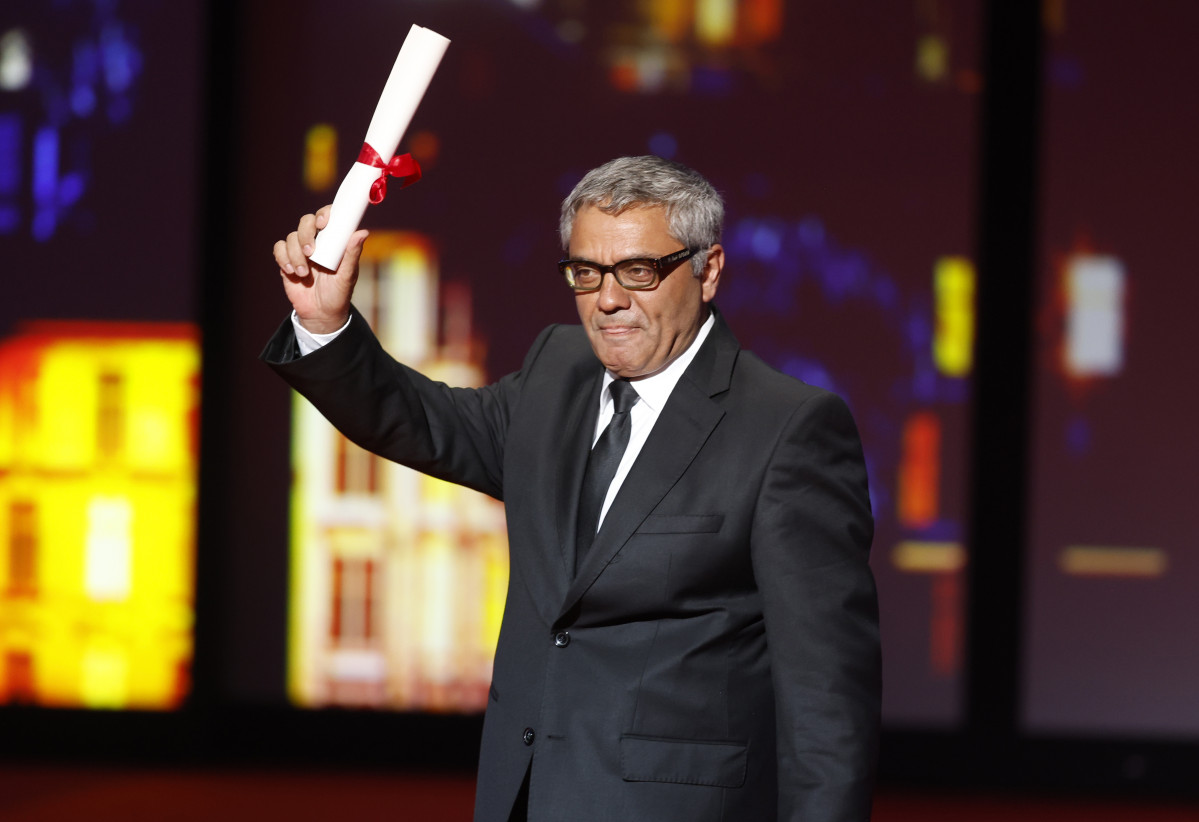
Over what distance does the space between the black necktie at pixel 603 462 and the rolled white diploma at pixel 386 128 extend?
444 millimetres

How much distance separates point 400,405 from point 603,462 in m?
0.32

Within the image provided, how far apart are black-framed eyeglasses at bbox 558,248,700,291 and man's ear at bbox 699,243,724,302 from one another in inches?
2.7

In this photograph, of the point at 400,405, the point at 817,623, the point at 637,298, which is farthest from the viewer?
the point at 400,405

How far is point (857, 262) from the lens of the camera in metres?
4.27

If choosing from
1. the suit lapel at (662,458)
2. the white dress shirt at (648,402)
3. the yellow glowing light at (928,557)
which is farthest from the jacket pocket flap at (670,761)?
the yellow glowing light at (928,557)

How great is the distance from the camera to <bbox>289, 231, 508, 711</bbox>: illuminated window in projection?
4281 mm

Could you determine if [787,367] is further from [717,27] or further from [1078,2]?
[1078,2]

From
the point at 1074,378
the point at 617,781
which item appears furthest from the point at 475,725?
the point at 617,781

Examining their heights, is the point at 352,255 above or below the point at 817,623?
above

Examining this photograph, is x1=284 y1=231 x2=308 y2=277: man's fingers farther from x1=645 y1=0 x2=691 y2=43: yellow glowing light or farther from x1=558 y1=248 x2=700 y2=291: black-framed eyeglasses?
x1=645 y1=0 x2=691 y2=43: yellow glowing light

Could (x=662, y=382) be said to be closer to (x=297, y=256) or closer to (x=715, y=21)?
(x=297, y=256)

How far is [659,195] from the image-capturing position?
172 centimetres

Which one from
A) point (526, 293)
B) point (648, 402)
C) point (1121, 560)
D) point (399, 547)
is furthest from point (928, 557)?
A: point (648, 402)

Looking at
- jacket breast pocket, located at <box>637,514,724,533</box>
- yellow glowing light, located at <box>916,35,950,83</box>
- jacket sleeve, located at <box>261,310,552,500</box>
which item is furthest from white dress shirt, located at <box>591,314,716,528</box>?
yellow glowing light, located at <box>916,35,950,83</box>
